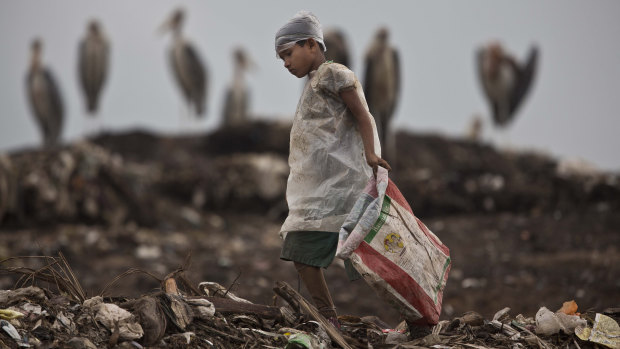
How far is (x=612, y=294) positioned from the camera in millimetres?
7145

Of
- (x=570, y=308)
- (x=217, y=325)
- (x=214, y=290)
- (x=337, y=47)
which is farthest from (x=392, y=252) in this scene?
(x=337, y=47)

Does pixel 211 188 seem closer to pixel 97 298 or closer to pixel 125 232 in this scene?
pixel 125 232

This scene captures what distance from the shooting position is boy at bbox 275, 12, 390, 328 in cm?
337

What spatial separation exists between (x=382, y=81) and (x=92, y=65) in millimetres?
9212

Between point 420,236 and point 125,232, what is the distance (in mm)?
8944

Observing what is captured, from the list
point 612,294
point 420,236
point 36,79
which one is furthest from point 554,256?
point 36,79

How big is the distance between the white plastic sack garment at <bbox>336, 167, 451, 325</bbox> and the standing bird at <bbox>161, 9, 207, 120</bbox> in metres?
21.1

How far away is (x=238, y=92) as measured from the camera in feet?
94.2

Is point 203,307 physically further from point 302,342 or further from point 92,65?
point 92,65

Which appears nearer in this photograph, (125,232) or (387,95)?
(125,232)

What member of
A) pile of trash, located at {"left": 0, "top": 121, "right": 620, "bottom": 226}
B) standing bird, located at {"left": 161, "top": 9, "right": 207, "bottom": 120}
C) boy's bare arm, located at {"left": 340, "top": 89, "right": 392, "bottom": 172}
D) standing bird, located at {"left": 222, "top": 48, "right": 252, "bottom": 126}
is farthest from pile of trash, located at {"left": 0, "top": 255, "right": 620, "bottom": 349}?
standing bird, located at {"left": 222, "top": 48, "right": 252, "bottom": 126}

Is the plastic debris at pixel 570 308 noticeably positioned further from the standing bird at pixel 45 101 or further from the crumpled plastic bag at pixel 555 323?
the standing bird at pixel 45 101

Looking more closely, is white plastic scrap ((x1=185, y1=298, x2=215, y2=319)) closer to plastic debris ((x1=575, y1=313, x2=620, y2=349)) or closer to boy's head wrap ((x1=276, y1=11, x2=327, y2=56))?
boy's head wrap ((x1=276, y1=11, x2=327, y2=56))

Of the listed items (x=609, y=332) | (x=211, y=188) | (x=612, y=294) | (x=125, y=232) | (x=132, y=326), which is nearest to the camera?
(x=132, y=326)
